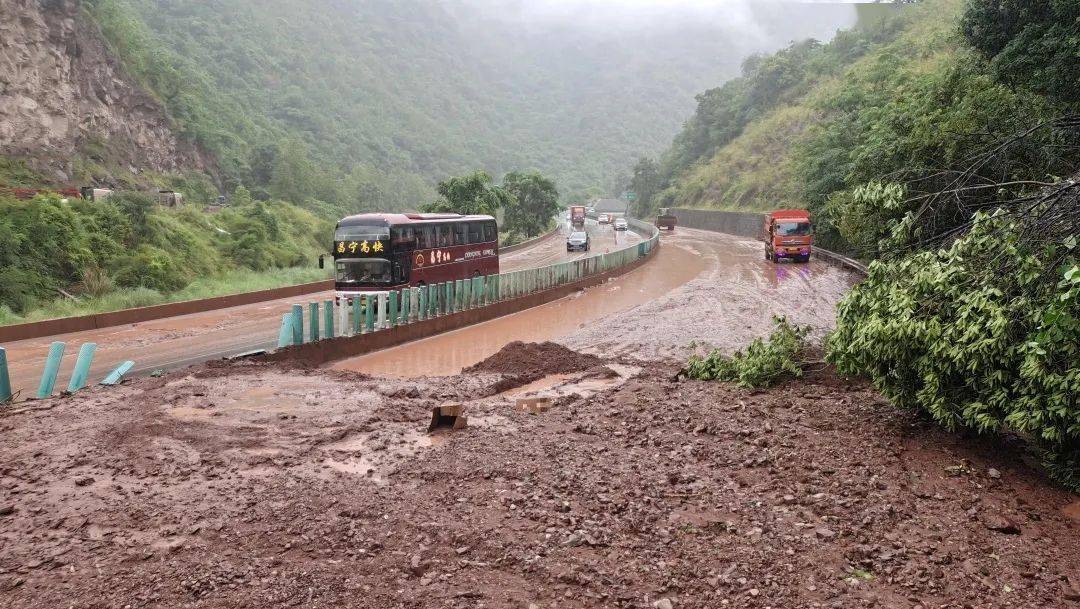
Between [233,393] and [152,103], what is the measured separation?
4747 centimetres

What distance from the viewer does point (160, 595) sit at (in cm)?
552

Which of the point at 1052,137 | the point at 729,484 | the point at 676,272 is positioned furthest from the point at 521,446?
the point at 676,272

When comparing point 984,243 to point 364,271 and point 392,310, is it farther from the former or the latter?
point 364,271

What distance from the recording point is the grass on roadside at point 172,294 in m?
21.8

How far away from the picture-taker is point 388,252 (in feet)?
68.5

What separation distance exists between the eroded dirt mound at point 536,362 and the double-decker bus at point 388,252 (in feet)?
18.5

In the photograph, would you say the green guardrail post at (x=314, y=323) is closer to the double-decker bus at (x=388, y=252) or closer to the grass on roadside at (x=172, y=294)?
the double-decker bus at (x=388, y=252)

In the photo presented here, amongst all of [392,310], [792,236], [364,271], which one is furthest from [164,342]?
[792,236]

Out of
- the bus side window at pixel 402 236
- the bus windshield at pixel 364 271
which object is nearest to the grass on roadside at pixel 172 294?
the bus windshield at pixel 364 271

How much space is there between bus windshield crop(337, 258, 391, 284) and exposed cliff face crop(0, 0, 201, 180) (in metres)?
26.6

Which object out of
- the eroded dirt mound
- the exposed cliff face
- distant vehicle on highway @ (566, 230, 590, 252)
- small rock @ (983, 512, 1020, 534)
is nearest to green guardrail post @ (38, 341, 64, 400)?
the eroded dirt mound

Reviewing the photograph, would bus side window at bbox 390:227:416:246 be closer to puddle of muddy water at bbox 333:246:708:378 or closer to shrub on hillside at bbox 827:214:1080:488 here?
puddle of muddy water at bbox 333:246:708:378

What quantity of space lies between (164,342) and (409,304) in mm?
6055

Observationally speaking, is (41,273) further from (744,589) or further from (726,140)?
(726,140)
